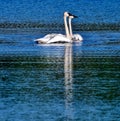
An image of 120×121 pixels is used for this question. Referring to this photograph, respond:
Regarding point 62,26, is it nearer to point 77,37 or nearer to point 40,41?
point 77,37

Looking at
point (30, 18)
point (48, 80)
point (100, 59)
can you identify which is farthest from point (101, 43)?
point (30, 18)

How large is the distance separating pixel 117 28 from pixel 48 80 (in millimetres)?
16601

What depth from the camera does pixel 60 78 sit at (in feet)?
75.6

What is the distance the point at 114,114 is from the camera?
18078mm

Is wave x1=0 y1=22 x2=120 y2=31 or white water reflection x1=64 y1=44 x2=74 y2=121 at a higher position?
wave x1=0 y1=22 x2=120 y2=31

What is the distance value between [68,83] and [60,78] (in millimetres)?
881

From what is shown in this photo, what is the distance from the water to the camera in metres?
18.4

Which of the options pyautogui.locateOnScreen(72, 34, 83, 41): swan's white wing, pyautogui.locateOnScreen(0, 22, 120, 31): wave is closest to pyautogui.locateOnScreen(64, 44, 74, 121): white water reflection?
pyautogui.locateOnScreen(72, 34, 83, 41): swan's white wing

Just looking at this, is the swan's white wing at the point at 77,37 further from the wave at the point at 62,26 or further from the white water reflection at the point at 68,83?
the wave at the point at 62,26

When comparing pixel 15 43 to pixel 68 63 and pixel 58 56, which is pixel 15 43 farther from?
pixel 68 63

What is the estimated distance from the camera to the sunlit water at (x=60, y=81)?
18.3 m

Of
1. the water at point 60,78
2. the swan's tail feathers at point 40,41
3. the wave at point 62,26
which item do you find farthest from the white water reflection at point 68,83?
the wave at point 62,26

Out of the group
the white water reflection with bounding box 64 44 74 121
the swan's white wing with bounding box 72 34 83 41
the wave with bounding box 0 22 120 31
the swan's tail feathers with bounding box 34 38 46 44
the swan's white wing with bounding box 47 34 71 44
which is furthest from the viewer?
the wave with bounding box 0 22 120 31

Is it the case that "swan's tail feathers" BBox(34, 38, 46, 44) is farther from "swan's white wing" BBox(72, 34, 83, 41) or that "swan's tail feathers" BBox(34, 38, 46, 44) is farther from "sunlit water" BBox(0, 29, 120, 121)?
"swan's white wing" BBox(72, 34, 83, 41)
